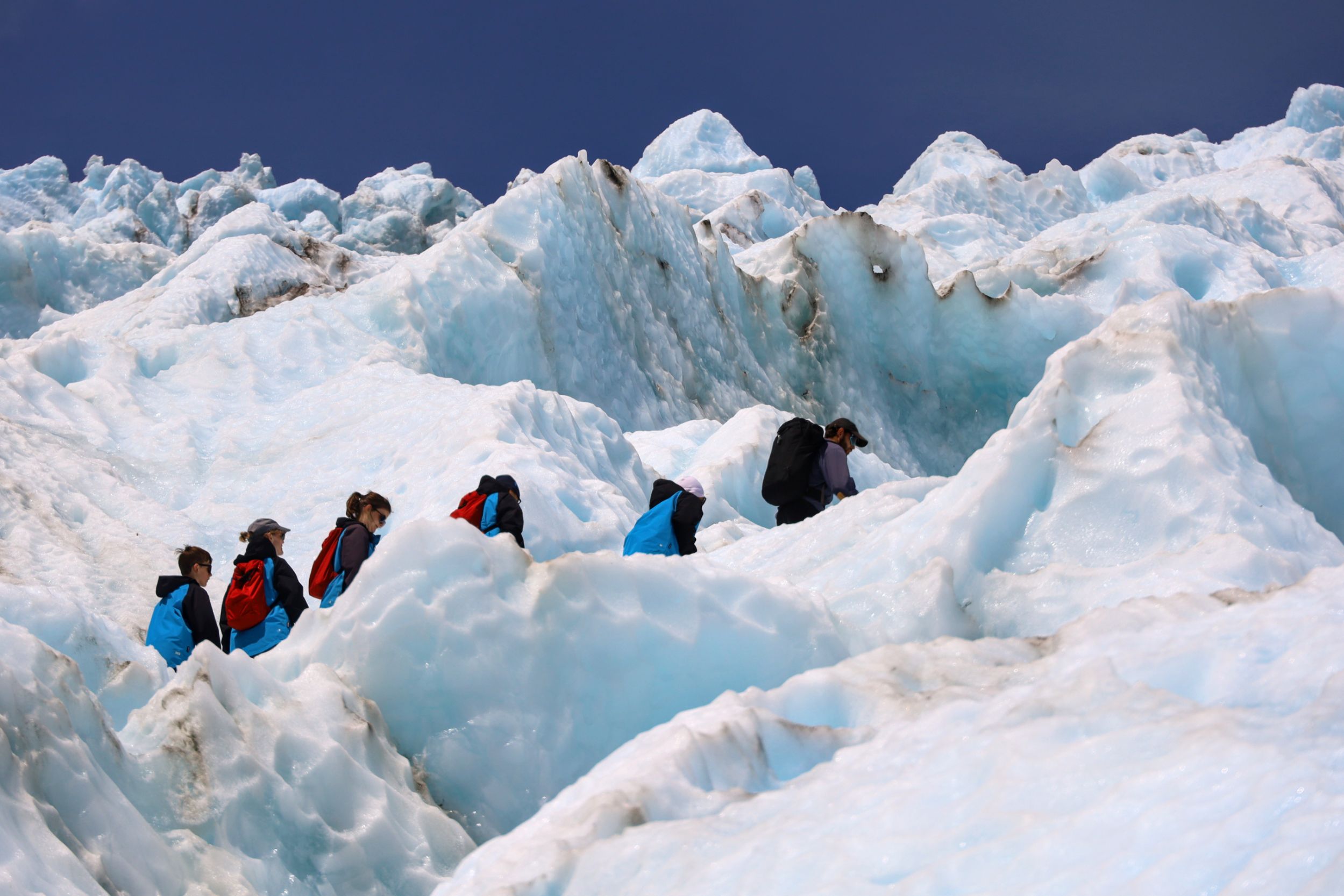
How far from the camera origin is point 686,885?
7.91 feet

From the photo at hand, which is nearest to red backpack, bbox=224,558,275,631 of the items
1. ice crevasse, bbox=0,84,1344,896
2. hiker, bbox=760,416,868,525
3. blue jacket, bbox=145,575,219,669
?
blue jacket, bbox=145,575,219,669

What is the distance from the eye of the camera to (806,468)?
7.52m

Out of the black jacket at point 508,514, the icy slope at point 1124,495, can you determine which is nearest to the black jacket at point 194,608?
the black jacket at point 508,514

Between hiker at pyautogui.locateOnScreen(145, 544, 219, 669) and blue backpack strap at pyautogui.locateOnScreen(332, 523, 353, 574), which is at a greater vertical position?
blue backpack strap at pyautogui.locateOnScreen(332, 523, 353, 574)

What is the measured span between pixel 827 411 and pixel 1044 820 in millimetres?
14722

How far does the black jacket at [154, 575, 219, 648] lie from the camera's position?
5219 millimetres

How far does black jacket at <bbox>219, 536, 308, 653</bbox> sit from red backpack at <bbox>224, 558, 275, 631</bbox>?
41 mm

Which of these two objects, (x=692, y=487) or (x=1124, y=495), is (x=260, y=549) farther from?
(x=1124, y=495)

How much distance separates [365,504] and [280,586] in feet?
2.79

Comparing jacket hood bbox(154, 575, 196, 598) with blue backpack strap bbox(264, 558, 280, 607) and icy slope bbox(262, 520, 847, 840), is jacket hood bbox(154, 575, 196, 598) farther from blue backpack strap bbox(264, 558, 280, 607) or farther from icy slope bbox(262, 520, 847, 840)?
icy slope bbox(262, 520, 847, 840)

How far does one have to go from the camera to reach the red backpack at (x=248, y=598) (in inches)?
219

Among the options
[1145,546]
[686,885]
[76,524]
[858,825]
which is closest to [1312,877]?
[858,825]

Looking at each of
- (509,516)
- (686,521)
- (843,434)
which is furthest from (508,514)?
(843,434)

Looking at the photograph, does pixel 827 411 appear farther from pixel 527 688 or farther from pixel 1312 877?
pixel 1312 877
